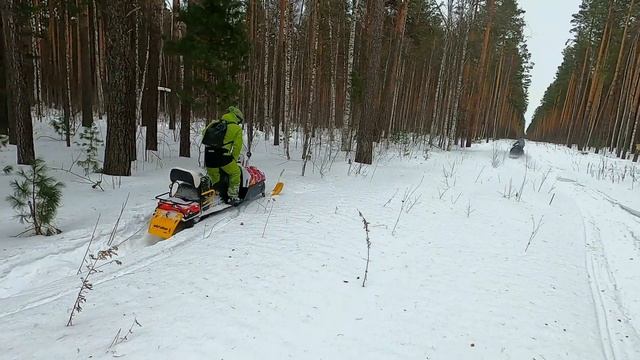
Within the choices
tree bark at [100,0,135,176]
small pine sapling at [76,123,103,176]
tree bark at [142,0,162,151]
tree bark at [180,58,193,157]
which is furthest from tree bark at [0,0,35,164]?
tree bark at [180,58,193,157]

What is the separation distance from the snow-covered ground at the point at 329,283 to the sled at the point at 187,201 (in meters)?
0.24

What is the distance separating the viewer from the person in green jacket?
21.3ft

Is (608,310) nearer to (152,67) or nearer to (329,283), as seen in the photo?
(329,283)

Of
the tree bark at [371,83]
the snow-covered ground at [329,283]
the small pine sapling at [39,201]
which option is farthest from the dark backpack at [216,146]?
the tree bark at [371,83]

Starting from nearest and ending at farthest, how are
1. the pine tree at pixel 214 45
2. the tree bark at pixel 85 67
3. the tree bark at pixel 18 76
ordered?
the tree bark at pixel 18 76
the pine tree at pixel 214 45
the tree bark at pixel 85 67

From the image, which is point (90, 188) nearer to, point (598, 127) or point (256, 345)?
point (256, 345)

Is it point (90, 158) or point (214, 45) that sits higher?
point (214, 45)

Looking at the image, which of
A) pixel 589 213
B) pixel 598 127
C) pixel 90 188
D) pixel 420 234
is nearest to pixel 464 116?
pixel 598 127

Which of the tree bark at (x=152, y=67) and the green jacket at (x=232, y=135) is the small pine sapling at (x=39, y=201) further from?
the tree bark at (x=152, y=67)

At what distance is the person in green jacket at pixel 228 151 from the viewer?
21.3ft

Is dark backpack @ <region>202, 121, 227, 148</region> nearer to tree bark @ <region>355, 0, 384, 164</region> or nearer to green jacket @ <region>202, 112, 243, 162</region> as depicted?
green jacket @ <region>202, 112, 243, 162</region>

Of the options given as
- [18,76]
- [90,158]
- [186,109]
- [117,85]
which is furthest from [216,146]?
A: [186,109]

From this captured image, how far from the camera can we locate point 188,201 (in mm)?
5855

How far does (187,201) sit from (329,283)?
294 cm
